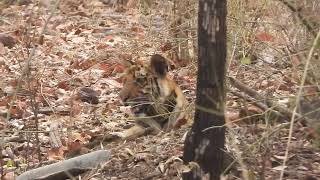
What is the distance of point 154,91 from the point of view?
177 inches

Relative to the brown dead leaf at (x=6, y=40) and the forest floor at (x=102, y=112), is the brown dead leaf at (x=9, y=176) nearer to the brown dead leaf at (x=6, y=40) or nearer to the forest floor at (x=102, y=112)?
the forest floor at (x=102, y=112)

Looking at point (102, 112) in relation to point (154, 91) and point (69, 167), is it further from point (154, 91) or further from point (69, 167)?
point (69, 167)

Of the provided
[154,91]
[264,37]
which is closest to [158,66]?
[154,91]

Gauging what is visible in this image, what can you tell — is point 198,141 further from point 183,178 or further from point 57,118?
point 57,118

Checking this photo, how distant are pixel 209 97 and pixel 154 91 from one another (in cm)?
143

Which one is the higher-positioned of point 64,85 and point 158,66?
point 158,66

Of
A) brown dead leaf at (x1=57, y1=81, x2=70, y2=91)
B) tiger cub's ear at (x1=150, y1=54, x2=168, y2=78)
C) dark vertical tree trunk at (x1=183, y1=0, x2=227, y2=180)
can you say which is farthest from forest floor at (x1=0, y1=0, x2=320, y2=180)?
tiger cub's ear at (x1=150, y1=54, x2=168, y2=78)

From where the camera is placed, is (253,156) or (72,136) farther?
(72,136)

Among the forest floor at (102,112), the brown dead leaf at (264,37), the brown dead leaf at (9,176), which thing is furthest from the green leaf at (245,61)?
the brown dead leaf at (9,176)

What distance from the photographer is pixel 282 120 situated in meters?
3.74

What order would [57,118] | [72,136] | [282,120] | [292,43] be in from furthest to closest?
[57,118] → [72,136] → [292,43] → [282,120]

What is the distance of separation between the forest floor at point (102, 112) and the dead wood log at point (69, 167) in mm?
68

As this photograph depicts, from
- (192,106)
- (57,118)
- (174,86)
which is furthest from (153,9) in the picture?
(192,106)

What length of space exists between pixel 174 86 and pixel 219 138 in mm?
1424
